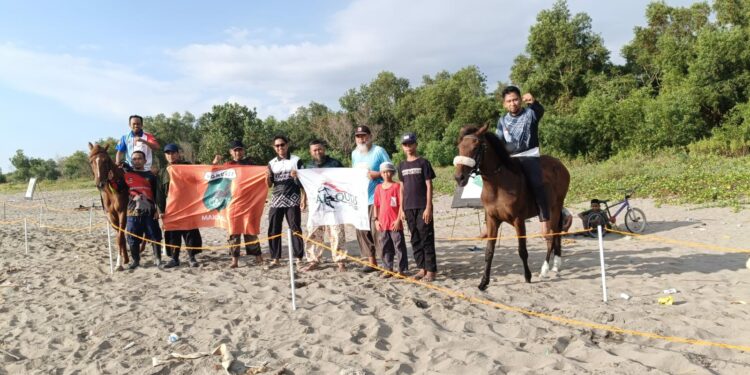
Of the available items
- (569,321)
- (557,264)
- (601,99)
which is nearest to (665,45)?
(601,99)

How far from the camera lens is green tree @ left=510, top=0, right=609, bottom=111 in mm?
32062

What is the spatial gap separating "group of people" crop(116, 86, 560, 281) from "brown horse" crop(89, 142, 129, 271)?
132 millimetres

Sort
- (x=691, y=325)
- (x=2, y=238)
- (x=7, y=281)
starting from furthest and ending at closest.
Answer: (x=2, y=238), (x=7, y=281), (x=691, y=325)

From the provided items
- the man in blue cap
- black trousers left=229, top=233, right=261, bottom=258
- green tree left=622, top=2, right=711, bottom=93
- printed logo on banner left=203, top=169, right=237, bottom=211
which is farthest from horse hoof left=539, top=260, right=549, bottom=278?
green tree left=622, top=2, right=711, bottom=93

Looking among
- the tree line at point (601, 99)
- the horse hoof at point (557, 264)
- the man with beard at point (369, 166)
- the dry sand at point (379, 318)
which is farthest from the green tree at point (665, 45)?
the man with beard at point (369, 166)

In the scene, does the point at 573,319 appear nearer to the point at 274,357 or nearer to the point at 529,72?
the point at 274,357

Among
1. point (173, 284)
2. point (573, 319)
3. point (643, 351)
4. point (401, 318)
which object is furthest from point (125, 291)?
point (643, 351)

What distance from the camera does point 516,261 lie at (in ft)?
23.9

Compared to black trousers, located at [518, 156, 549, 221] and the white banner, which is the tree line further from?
black trousers, located at [518, 156, 549, 221]

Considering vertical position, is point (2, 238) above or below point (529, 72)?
below

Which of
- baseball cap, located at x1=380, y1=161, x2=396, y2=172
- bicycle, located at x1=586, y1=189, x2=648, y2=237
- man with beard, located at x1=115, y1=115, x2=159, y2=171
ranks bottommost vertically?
bicycle, located at x1=586, y1=189, x2=648, y2=237

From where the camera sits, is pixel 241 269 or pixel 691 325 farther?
pixel 241 269

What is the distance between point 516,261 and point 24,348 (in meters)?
6.45

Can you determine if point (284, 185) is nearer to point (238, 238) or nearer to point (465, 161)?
point (238, 238)
